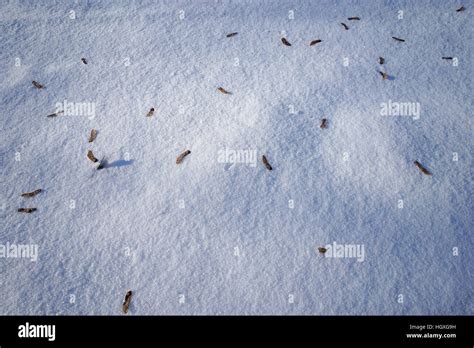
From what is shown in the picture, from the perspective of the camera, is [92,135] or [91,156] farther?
[92,135]

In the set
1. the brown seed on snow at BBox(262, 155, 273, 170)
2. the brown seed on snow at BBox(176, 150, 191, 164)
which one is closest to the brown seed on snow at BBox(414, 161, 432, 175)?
the brown seed on snow at BBox(262, 155, 273, 170)

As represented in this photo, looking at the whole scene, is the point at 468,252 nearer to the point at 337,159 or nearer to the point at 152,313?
the point at 337,159

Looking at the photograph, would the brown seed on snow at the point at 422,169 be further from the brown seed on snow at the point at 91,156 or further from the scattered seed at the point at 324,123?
the brown seed on snow at the point at 91,156

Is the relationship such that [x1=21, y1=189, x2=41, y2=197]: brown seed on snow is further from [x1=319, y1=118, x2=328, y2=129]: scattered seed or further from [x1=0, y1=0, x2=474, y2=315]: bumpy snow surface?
[x1=319, y1=118, x2=328, y2=129]: scattered seed

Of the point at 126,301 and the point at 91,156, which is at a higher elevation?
the point at 91,156

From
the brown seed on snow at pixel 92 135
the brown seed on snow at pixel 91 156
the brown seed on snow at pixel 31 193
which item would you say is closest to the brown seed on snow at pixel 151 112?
the brown seed on snow at pixel 92 135

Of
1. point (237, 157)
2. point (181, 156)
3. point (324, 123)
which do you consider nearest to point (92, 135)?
point (181, 156)

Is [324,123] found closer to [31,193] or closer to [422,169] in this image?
[422,169]

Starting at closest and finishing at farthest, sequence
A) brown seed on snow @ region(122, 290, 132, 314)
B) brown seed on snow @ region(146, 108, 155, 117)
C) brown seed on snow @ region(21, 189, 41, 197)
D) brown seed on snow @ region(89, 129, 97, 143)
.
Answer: brown seed on snow @ region(122, 290, 132, 314)
brown seed on snow @ region(21, 189, 41, 197)
brown seed on snow @ region(89, 129, 97, 143)
brown seed on snow @ region(146, 108, 155, 117)
